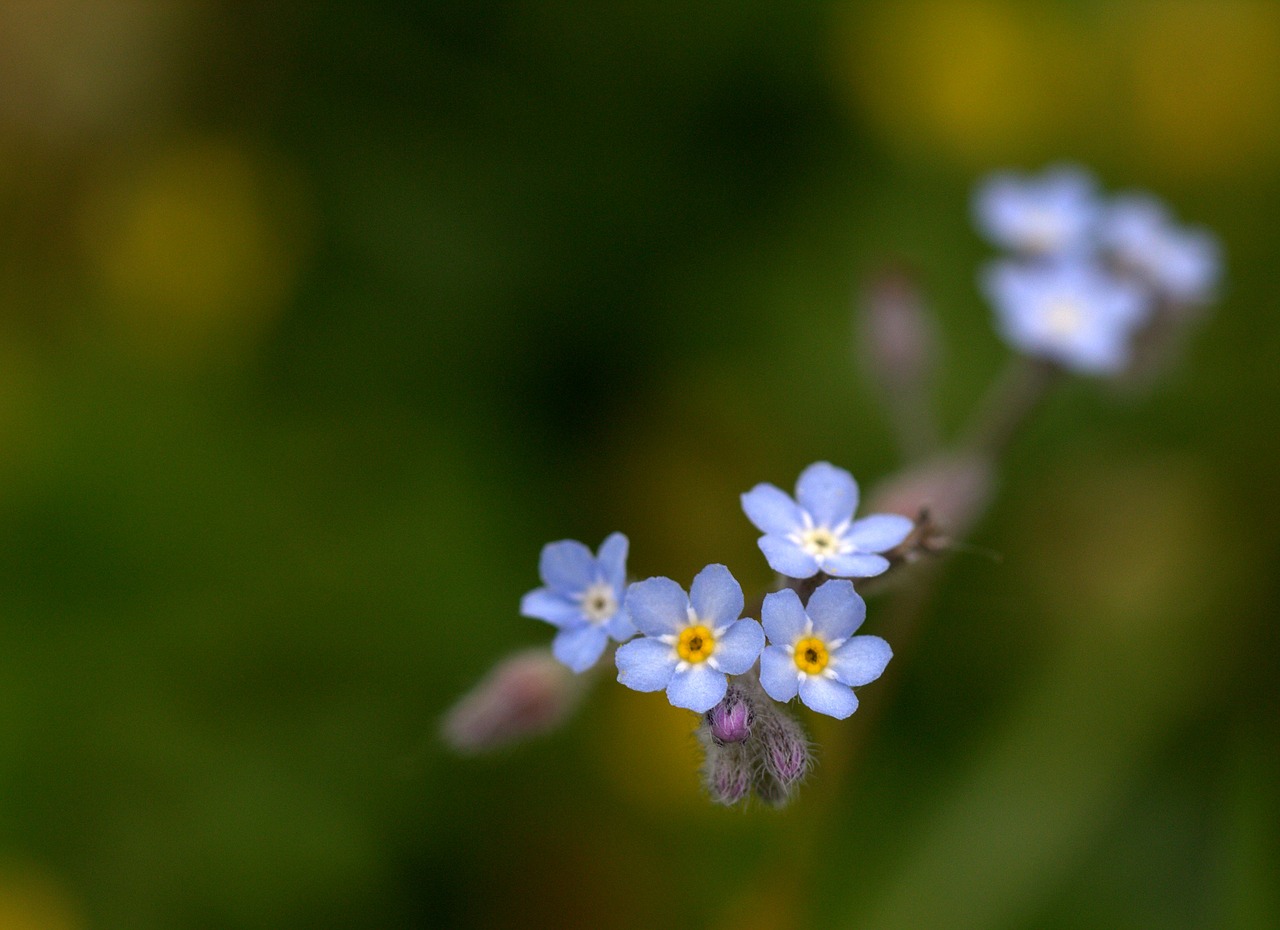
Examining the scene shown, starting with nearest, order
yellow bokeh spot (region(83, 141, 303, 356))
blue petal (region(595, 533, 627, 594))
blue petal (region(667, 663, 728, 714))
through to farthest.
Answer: blue petal (region(667, 663, 728, 714))
blue petal (region(595, 533, 627, 594))
yellow bokeh spot (region(83, 141, 303, 356))

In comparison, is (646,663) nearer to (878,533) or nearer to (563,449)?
(878,533)

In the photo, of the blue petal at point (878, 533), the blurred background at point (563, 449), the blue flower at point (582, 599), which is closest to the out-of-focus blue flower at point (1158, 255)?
the blurred background at point (563, 449)

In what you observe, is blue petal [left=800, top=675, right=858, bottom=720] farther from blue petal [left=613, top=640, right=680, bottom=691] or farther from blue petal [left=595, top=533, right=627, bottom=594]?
blue petal [left=595, top=533, right=627, bottom=594]

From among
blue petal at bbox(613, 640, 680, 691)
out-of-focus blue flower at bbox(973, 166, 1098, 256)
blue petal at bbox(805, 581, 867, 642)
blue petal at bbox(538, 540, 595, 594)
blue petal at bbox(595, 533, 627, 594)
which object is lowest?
blue petal at bbox(613, 640, 680, 691)

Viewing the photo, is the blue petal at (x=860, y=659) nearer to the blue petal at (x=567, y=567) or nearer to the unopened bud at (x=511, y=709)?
the blue petal at (x=567, y=567)

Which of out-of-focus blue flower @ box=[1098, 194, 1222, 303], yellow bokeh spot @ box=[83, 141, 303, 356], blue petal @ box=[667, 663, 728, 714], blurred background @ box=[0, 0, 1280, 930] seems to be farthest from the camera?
yellow bokeh spot @ box=[83, 141, 303, 356]

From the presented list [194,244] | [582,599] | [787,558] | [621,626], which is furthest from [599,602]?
[194,244]

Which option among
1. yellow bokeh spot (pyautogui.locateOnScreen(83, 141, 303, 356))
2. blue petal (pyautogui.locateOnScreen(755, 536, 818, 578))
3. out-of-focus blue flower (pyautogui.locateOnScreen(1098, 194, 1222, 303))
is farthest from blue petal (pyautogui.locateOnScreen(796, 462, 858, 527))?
yellow bokeh spot (pyautogui.locateOnScreen(83, 141, 303, 356))
